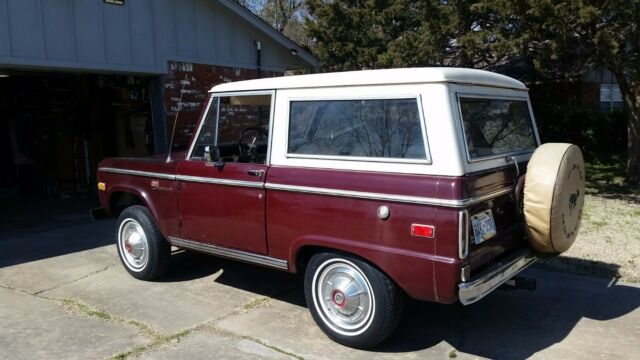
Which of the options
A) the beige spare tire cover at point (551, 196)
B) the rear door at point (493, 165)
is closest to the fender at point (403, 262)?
the rear door at point (493, 165)

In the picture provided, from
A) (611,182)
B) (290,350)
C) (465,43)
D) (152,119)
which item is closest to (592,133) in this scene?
(611,182)

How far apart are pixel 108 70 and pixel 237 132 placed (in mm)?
4695

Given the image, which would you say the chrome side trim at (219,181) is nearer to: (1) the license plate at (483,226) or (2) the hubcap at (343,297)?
(2) the hubcap at (343,297)

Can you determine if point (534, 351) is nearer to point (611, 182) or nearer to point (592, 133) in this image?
point (611, 182)

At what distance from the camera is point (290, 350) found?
4.07 m

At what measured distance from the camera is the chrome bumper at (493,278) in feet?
11.5

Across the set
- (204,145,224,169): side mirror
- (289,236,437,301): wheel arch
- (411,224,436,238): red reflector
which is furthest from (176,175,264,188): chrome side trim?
(411,224,436,238): red reflector

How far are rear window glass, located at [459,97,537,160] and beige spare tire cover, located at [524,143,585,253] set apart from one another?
1.20 feet

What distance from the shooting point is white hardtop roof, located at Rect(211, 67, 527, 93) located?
12.2 feet

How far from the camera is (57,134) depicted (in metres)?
12.6

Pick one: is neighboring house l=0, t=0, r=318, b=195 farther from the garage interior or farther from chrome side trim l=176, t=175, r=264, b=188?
chrome side trim l=176, t=175, r=264, b=188

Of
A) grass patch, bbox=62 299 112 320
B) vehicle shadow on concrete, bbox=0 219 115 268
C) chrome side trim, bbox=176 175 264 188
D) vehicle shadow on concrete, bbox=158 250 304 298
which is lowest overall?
grass patch, bbox=62 299 112 320

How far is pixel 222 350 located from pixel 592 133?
14.6 meters

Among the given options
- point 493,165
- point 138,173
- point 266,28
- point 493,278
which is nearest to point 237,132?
point 138,173
